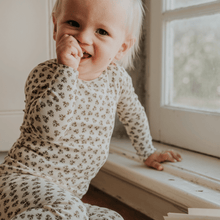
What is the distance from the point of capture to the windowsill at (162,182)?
2.67 ft

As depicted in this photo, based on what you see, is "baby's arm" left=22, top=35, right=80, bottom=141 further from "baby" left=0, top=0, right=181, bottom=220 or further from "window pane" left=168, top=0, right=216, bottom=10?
"window pane" left=168, top=0, right=216, bottom=10

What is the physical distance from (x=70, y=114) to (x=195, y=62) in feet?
1.81

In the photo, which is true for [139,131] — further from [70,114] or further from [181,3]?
[181,3]

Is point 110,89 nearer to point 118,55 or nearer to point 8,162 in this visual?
point 118,55

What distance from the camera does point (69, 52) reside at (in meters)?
0.71

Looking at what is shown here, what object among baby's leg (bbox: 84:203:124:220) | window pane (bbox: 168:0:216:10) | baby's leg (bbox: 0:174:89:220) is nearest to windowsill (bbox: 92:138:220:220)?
baby's leg (bbox: 84:203:124:220)

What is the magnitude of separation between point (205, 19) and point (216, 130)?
37 centimetres

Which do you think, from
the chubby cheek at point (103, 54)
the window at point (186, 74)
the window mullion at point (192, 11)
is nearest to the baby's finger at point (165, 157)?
the window at point (186, 74)

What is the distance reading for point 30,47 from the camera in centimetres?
115

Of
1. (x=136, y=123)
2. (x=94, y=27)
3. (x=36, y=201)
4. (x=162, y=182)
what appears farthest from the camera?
(x=136, y=123)

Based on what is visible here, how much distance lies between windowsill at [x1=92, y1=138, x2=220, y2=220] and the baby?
0.23 feet

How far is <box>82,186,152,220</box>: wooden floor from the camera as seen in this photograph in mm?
989

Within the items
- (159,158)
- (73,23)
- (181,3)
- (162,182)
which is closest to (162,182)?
(162,182)

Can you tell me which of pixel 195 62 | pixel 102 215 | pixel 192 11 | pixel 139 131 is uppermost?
pixel 192 11
